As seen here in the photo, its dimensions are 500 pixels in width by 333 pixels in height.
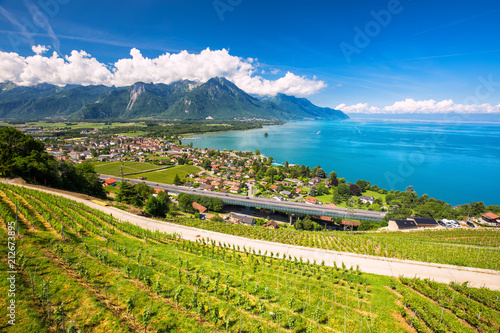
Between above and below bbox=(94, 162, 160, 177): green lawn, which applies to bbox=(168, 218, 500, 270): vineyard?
above

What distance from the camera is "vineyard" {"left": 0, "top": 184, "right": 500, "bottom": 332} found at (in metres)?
6.64

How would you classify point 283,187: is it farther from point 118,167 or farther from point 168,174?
point 118,167

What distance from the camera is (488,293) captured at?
1093cm

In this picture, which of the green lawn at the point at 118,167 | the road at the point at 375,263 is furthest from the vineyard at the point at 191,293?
the green lawn at the point at 118,167

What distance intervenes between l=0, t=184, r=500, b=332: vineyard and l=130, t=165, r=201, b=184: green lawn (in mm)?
39646

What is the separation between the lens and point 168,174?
58.5 m

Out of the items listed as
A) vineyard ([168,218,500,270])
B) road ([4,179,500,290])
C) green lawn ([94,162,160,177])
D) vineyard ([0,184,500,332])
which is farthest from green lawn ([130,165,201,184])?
vineyard ([0,184,500,332])

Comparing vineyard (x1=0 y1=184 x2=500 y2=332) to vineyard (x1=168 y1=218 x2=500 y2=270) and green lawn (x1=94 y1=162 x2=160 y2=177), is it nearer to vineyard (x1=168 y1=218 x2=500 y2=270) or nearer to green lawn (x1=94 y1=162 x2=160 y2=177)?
vineyard (x1=168 y1=218 x2=500 y2=270)

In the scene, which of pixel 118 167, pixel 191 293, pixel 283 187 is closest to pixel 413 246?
pixel 191 293

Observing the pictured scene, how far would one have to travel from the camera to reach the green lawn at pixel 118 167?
56719mm

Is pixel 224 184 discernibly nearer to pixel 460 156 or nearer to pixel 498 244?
pixel 498 244

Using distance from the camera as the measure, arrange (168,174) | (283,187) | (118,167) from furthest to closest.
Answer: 1. (118,167)
2. (168,174)
3. (283,187)

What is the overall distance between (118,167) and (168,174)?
1705 centimetres

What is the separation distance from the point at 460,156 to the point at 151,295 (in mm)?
126884
